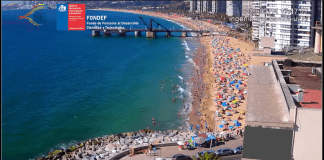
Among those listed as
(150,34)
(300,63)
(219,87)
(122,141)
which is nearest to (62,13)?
(150,34)

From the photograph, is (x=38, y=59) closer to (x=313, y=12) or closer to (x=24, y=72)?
(x=24, y=72)

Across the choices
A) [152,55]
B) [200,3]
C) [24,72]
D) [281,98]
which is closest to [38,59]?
Answer: [24,72]

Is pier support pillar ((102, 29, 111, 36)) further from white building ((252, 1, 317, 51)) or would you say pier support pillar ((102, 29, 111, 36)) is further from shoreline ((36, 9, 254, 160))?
white building ((252, 1, 317, 51))

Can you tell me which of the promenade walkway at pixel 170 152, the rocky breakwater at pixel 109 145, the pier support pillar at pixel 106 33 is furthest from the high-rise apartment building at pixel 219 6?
the promenade walkway at pixel 170 152

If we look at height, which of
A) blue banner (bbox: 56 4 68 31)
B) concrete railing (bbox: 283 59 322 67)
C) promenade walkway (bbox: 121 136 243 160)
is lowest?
promenade walkway (bbox: 121 136 243 160)

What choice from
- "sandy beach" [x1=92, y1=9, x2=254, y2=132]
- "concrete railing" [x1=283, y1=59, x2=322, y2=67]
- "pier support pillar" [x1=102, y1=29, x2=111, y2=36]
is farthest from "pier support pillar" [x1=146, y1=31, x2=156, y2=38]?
"concrete railing" [x1=283, y1=59, x2=322, y2=67]

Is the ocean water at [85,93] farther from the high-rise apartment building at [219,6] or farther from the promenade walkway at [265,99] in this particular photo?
the high-rise apartment building at [219,6]

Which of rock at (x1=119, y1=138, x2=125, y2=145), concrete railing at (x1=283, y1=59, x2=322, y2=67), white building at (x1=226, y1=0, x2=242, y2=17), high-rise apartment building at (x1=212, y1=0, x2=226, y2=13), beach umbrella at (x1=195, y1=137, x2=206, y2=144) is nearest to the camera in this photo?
concrete railing at (x1=283, y1=59, x2=322, y2=67)
